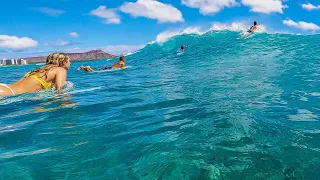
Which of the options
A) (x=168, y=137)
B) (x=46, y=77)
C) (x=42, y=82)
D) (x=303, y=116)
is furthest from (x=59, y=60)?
(x=303, y=116)

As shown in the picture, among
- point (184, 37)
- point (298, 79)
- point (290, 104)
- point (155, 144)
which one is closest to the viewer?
point (155, 144)

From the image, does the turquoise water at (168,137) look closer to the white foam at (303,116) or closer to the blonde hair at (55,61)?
the white foam at (303,116)

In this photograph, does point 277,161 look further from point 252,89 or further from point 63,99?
point 63,99

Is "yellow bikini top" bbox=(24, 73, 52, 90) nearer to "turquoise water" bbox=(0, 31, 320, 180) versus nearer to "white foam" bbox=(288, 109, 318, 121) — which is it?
"turquoise water" bbox=(0, 31, 320, 180)

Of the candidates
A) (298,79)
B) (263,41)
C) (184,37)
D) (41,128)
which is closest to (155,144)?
(41,128)

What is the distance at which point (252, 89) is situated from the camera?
229 inches

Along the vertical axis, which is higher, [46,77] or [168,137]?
[46,77]

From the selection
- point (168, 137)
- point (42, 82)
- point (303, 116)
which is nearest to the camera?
point (168, 137)

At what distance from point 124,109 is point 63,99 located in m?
1.76

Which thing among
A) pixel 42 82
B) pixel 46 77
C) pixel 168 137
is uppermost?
pixel 46 77

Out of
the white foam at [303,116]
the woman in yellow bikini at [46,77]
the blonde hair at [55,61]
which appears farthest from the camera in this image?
the blonde hair at [55,61]

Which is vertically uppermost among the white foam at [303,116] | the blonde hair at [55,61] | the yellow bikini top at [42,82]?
the blonde hair at [55,61]

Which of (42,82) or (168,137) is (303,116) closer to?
(168,137)

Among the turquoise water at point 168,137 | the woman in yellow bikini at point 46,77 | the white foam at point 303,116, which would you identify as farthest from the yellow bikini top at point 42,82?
the white foam at point 303,116
